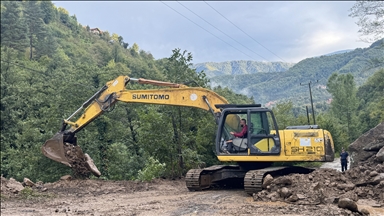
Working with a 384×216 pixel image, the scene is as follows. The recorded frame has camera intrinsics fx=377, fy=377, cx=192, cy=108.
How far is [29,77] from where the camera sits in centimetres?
4041

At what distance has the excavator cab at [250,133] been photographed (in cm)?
1006

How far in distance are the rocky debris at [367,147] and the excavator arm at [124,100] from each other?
5004 millimetres

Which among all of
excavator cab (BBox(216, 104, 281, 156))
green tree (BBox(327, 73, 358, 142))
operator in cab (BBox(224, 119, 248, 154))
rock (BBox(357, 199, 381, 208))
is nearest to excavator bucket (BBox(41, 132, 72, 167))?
excavator cab (BBox(216, 104, 281, 156))

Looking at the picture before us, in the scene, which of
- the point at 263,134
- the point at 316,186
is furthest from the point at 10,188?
the point at 316,186

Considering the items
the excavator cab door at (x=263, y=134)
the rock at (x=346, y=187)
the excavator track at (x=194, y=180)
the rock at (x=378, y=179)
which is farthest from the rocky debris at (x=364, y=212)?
the excavator track at (x=194, y=180)

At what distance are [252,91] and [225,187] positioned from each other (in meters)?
107

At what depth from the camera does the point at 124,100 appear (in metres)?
12.0

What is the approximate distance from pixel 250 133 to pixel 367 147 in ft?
15.9

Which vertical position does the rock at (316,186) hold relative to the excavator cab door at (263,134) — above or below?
below

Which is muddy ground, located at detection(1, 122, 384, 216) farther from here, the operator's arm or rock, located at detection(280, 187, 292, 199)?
the operator's arm

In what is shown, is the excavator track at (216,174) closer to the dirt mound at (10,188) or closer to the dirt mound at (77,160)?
the dirt mound at (77,160)

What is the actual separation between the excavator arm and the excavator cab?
2.36 feet

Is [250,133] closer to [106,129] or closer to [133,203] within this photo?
[133,203]

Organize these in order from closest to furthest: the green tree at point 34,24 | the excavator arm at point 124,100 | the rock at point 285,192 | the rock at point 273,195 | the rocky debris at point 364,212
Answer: the rocky debris at point 364,212, the rock at point 285,192, the rock at point 273,195, the excavator arm at point 124,100, the green tree at point 34,24
